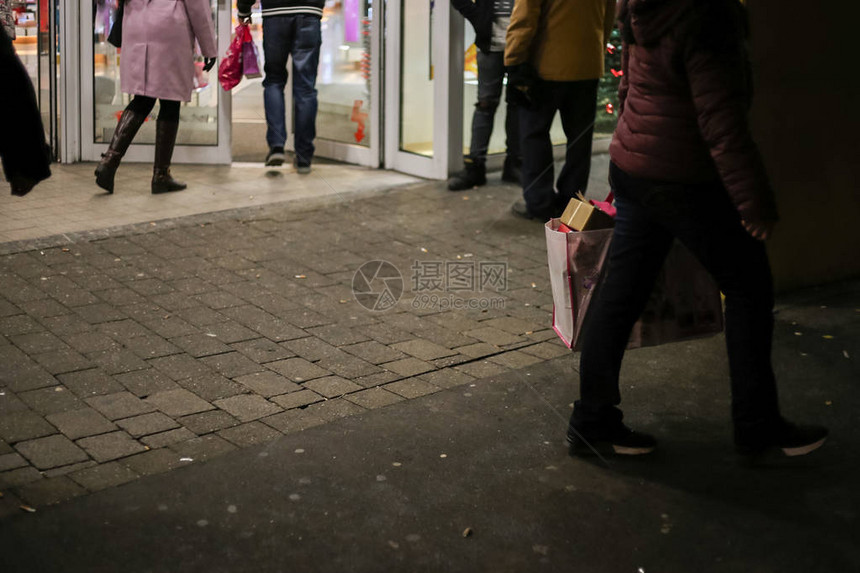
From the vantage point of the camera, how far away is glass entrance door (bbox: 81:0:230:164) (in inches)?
364

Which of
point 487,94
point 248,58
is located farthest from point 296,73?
point 487,94

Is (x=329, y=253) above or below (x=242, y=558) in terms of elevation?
above

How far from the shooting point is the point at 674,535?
357cm

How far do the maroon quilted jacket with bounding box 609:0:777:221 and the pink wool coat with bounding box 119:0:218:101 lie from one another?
196 inches

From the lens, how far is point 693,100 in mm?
3684

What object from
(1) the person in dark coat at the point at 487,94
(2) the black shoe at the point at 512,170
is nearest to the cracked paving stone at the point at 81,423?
(1) the person in dark coat at the point at 487,94

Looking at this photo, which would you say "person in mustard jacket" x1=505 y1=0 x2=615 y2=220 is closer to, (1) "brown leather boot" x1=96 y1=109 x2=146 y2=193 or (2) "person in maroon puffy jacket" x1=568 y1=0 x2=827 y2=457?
(1) "brown leather boot" x1=96 y1=109 x2=146 y2=193

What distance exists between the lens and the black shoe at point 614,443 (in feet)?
13.5

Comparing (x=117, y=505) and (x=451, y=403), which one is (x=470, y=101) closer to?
(x=451, y=403)

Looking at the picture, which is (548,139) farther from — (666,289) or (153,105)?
(666,289)

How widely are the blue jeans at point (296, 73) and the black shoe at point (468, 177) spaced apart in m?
1.34

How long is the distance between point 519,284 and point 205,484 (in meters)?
2.89

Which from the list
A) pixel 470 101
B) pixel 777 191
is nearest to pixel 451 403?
pixel 777 191

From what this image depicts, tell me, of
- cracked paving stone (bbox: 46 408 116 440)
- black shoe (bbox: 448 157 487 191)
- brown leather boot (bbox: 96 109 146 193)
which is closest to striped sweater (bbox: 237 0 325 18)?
brown leather boot (bbox: 96 109 146 193)
